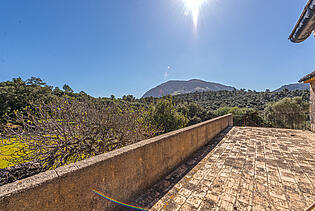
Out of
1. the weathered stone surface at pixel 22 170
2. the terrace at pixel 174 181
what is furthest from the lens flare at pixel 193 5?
the weathered stone surface at pixel 22 170

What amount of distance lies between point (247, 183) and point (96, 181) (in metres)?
2.31

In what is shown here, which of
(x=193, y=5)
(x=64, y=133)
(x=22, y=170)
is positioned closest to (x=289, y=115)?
(x=193, y=5)

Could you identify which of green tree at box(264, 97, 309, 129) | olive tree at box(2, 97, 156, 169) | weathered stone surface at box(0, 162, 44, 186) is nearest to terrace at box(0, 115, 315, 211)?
olive tree at box(2, 97, 156, 169)

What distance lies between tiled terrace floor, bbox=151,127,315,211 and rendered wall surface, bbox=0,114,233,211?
1.36ft

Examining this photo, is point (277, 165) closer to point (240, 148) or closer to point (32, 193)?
point (240, 148)

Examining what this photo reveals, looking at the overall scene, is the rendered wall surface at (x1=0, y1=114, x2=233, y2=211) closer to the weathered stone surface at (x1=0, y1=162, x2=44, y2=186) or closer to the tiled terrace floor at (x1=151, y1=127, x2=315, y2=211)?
the tiled terrace floor at (x1=151, y1=127, x2=315, y2=211)

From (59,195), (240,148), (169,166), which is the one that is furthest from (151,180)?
(240,148)

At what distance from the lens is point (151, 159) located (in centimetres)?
210

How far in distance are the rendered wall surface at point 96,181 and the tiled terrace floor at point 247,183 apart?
0.41m

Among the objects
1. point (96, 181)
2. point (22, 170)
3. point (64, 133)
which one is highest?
point (64, 133)

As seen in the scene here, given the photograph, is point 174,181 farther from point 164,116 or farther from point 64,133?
point 164,116

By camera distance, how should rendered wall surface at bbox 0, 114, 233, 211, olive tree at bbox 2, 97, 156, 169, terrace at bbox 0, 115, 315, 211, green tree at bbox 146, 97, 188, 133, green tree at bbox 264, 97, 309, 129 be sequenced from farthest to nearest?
green tree at bbox 264, 97, 309, 129 < green tree at bbox 146, 97, 188, 133 < olive tree at bbox 2, 97, 156, 169 < terrace at bbox 0, 115, 315, 211 < rendered wall surface at bbox 0, 114, 233, 211

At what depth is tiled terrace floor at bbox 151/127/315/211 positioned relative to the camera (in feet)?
5.68

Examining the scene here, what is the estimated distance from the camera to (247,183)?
2170 mm
